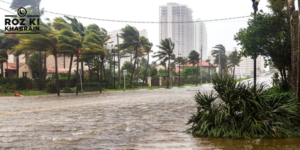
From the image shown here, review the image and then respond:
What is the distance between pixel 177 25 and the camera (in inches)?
7343

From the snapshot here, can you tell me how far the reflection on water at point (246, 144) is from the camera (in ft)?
20.1

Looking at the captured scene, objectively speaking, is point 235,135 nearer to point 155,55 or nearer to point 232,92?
point 232,92

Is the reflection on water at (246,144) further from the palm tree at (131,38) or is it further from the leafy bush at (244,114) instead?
the palm tree at (131,38)

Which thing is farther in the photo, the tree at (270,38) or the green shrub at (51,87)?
the green shrub at (51,87)

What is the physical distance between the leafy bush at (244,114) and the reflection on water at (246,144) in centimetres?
34

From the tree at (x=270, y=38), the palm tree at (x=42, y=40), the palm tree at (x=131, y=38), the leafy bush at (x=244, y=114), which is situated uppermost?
the palm tree at (x=131, y=38)

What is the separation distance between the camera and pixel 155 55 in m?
65.7

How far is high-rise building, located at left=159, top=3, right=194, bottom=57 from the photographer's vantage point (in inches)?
7146

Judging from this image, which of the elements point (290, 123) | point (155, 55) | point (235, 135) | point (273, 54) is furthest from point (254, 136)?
point (155, 55)

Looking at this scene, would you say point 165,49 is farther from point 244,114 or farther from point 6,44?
point 244,114

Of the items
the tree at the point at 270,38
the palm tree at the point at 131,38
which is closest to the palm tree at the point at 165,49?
the palm tree at the point at 131,38

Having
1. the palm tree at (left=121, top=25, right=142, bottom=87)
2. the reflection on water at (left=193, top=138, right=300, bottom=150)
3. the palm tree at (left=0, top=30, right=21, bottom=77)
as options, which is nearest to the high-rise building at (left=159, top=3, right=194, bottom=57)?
the palm tree at (left=121, top=25, right=142, bottom=87)

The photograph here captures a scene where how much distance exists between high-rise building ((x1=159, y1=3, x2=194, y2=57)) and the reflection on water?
173 metres

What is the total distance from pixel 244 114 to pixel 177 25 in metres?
182
